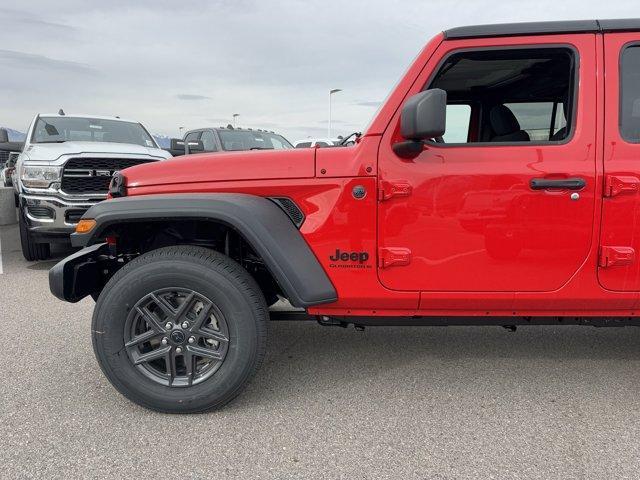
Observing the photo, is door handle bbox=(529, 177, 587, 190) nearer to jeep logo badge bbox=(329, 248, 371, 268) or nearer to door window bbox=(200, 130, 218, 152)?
jeep logo badge bbox=(329, 248, 371, 268)

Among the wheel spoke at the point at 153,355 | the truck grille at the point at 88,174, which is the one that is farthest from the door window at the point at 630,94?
the truck grille at the point at 88,174

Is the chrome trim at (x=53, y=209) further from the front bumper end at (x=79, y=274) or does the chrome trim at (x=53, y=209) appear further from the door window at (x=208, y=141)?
the door window at (x=208, y=141)

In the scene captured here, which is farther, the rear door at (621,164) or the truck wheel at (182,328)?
the truck wheel at (182,328)

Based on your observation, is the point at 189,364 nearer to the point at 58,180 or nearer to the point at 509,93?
the point at 509,93

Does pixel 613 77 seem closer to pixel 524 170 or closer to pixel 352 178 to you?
pixel 524 170

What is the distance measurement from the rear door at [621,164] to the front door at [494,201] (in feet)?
0.26

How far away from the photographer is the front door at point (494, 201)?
2277mm

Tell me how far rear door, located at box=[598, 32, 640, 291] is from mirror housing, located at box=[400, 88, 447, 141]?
0.86 m

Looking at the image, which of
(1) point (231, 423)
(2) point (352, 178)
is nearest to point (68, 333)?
(1) point (231, 423)

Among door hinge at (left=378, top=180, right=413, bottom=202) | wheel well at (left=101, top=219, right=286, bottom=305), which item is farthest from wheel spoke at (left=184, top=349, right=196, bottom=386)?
door hinge at (left=378, top=180, right=413, bottom=202)

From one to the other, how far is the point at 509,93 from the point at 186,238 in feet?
7.55

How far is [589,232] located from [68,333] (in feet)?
11.8

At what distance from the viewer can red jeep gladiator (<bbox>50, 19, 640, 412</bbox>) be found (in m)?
2.29

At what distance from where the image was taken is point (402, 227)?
2.33m
